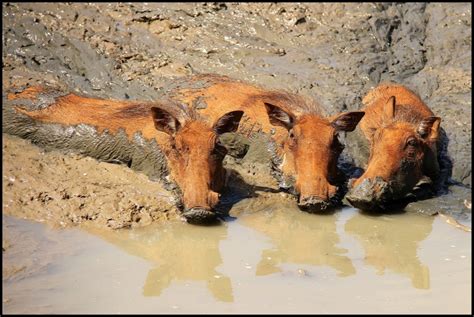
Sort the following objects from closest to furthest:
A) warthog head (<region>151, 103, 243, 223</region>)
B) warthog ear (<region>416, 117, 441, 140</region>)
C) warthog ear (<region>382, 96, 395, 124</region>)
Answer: warthog head (<region>151, 103, 243, 223</region>), warthog ear (<region>416, 117, 441, 140</region>), warthog ear (<region>382, 96, 395, 124</region>)

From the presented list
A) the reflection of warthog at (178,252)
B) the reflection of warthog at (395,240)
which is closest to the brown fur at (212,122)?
the reflection of warthog at (178,252)

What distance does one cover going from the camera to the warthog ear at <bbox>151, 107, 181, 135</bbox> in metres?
10.0

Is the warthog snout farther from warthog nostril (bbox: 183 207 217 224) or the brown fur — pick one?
warthog nostril (bbox: 183 207 217 224)

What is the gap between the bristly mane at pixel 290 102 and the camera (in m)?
11.0

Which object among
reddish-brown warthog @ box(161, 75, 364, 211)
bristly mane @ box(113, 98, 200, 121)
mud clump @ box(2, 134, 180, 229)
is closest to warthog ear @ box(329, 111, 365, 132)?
reddish-brown warthog @ box(161, 75, 364, 211)

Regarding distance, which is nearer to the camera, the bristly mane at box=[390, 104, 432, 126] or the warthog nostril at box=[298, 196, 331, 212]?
the warthog nostril at box=[298, 196, 331, 212]

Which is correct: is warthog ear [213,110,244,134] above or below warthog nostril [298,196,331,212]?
above

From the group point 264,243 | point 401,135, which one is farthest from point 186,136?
point 401,135

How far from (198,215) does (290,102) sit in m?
2.50

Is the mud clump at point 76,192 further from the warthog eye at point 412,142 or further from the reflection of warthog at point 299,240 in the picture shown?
the warthog eye at point 412,142

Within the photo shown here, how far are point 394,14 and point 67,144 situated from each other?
6.46 m

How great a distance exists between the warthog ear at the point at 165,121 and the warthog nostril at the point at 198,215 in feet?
3.73

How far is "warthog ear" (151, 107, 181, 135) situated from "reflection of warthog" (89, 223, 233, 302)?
1.22 meters

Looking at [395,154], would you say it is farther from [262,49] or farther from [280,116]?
[262,49]
